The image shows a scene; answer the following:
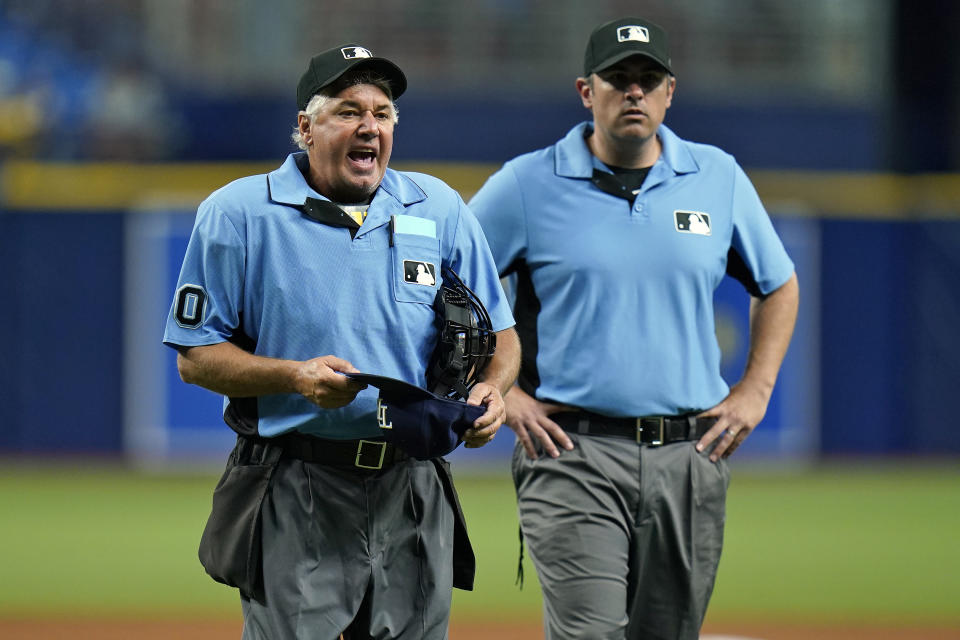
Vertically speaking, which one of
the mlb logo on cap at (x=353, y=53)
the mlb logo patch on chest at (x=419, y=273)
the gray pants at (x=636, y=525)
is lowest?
the gray pants at (x=636, y=525)

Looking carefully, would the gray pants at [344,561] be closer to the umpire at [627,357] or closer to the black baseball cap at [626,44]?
the umpire at [627,357]

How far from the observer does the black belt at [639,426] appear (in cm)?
458

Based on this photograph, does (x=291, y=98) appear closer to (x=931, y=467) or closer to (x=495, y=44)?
(x=495, y=44)

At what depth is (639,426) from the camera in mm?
4574

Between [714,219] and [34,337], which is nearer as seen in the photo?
[714,219]

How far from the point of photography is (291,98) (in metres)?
14.3

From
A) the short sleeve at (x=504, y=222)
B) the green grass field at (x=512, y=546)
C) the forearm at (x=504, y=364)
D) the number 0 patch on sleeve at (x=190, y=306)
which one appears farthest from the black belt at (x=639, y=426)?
the green grass field at (x=512, y=546)

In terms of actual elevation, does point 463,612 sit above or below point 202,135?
below

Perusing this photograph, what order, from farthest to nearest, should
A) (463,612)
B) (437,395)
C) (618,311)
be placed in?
(463,612), (618,311), (437,395)

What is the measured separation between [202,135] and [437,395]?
11247 millimetres

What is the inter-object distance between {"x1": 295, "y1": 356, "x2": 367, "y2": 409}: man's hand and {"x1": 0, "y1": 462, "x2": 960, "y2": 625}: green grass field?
4.28 meters

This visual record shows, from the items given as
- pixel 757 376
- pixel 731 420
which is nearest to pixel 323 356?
pixel 731 420

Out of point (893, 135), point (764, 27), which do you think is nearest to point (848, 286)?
point (893, 135)

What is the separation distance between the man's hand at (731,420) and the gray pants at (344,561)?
48.9 inches
